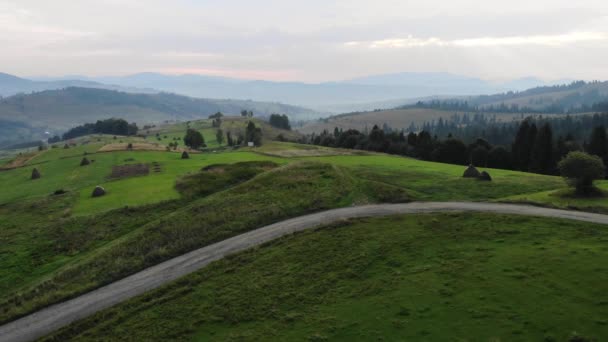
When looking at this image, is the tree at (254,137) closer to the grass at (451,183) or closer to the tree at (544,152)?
the grass at (451,183)

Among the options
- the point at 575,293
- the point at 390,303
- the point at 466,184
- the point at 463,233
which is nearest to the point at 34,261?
the point at 390,303

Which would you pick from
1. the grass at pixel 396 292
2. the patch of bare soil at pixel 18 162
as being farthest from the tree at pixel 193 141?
the grass at pixel 396 292

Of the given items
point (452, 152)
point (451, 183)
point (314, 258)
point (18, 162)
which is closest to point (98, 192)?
point (314, 258)

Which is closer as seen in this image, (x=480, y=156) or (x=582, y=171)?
(x=582, y=171)

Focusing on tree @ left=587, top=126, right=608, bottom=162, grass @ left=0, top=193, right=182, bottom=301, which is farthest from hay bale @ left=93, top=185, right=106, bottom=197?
tree @ left=587, top=126, right=608, bottom=162

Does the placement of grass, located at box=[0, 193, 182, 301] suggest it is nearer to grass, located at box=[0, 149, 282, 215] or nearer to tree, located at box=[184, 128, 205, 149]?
grass, located at box=[0, 149, 282, 215]

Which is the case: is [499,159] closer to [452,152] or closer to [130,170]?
[452,152]

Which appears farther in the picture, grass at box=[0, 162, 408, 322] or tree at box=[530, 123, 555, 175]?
tree at box=[530, 123, 555, 175]
